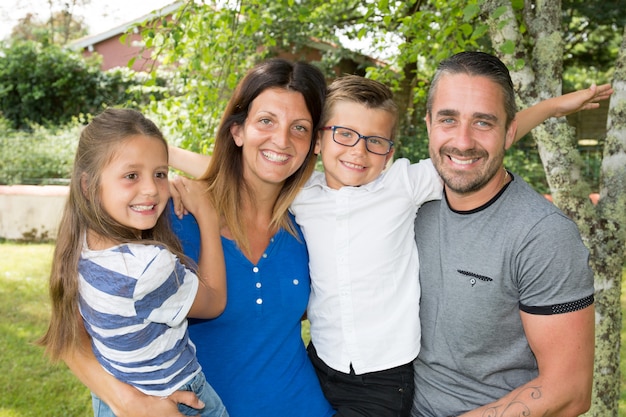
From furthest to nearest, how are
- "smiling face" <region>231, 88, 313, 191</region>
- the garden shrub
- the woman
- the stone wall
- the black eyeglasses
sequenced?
the garden shrub < the stone wall < the black eyeglasses < "smiling face" <region>231, 88, 313, 191</region> < the woman

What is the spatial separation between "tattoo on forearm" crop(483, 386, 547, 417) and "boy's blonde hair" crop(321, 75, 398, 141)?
116 cm

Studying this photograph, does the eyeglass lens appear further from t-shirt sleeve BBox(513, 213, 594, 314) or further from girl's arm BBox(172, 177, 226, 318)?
t-shirt sleeve BBox(513, 213, 594, 314)

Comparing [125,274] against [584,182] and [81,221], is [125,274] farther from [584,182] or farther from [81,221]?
[584,182]

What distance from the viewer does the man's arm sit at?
194cm

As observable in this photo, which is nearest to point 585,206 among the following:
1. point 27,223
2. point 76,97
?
point 27,223

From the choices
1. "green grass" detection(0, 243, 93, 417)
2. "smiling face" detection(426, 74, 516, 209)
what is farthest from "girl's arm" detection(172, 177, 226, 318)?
"green grass" detection(0, 243, 93, 417)

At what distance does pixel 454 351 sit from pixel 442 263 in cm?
32

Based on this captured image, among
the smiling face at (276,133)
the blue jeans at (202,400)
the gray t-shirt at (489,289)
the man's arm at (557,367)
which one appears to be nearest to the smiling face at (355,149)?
the smiling face at (276,133)

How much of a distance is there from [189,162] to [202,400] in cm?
136

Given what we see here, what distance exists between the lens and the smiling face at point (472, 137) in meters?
2.17

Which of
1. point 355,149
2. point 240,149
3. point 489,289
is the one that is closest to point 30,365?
point 240,149

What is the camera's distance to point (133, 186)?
1.96 metres

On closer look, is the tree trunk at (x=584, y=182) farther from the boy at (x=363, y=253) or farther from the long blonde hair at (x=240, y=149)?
the long blonde hair at (x=240, y=149)

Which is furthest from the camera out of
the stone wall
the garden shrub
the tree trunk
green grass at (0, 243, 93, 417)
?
the garden shrub
